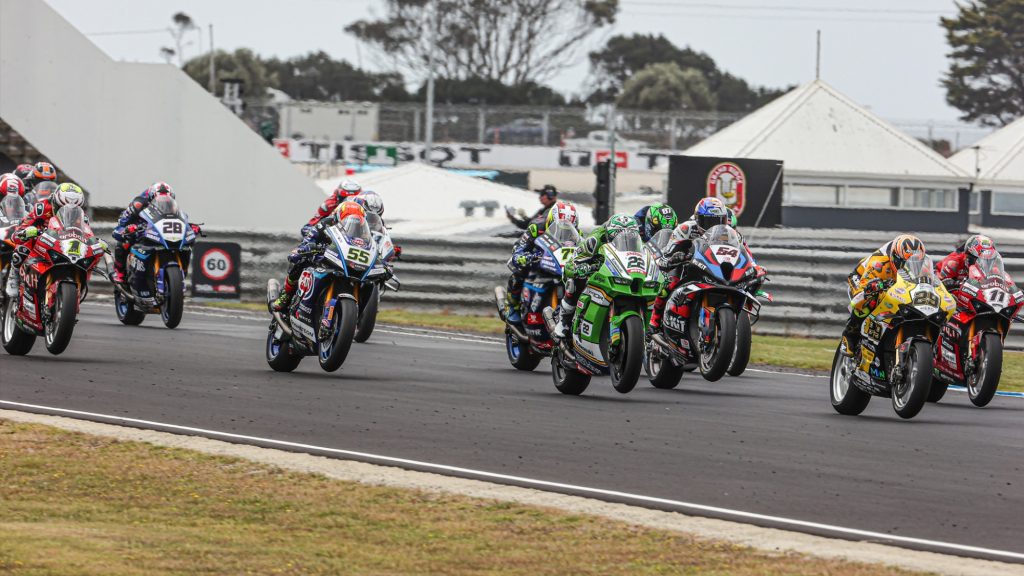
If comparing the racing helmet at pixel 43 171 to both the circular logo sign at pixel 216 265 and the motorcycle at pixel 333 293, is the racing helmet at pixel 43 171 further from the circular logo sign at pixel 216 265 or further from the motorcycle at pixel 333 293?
the motorcycle at pixel 333 293

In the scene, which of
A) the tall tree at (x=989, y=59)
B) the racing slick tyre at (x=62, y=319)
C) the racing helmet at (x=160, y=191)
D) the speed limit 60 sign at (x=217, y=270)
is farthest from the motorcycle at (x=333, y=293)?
the tall tree at (x=989, y=59)

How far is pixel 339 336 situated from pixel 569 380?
6.48 ft

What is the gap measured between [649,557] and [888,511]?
1831mm

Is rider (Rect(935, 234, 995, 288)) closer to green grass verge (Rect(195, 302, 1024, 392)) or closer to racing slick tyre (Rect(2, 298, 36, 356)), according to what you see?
green grass verge (Rect(195, 302, 1024, 392))

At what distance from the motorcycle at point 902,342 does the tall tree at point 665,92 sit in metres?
87.0

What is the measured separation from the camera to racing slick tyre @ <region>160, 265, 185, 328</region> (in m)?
19.1

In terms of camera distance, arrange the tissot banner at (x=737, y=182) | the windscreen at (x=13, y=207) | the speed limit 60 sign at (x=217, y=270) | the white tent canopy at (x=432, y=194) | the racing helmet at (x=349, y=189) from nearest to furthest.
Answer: the windscreen at (x=13, y=207) < the racing helmet at (x=349, y=189) < the speed limit 60 sign at (x=217, y=270) < the tissot banner at (x=737, y=182) < the white tent canopy at (x=432, y=194)

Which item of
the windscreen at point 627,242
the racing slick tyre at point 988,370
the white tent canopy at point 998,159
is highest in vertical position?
the white tent canopy at point 998,159

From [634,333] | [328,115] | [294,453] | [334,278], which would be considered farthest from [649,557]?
[328,115]

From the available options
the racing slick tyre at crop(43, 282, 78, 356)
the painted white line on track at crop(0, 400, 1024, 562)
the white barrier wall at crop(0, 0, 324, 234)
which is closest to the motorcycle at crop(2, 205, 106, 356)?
the racing slick tyre at crop(43, 282, 78, 356)

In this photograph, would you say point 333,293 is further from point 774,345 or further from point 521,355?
point 774,345

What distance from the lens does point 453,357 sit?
691 inches

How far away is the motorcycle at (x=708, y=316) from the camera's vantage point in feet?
48.5

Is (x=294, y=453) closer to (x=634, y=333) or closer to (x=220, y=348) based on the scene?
(x=634, y=333)
